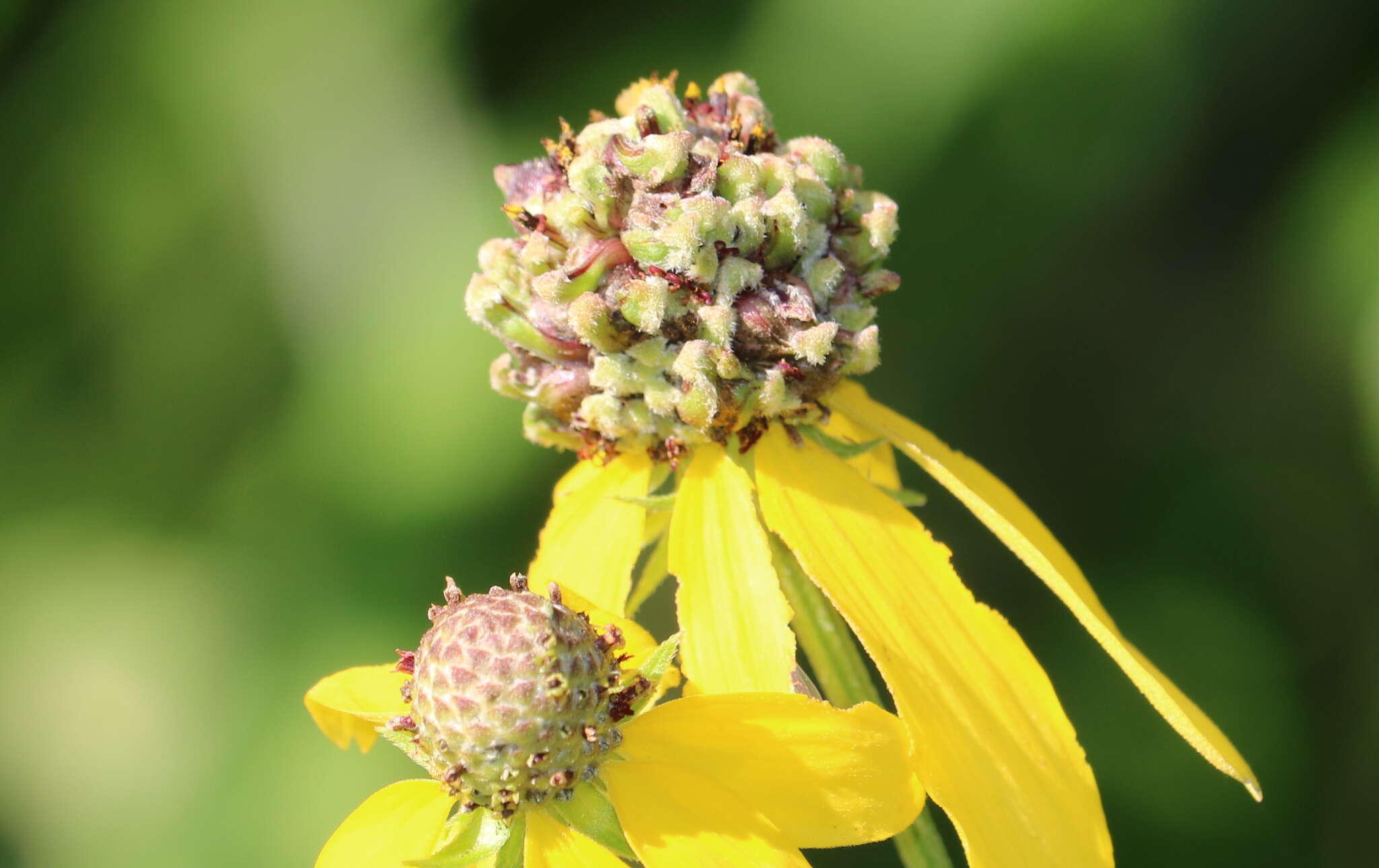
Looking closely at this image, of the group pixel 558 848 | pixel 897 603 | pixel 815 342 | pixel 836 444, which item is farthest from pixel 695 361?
pixel 558 848

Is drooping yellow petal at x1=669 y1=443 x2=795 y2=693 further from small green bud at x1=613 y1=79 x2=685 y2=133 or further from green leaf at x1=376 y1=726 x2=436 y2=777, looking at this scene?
small green bud at x1=613 y1=79 x2=685 y2=133

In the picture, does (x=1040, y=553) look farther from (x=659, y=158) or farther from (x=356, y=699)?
(x=356, y=699)

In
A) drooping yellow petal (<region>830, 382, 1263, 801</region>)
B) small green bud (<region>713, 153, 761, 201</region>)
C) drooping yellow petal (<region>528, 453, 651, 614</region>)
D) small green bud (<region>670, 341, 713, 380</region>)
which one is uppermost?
small green bud (<region>713, 153, 761, 201</region>)

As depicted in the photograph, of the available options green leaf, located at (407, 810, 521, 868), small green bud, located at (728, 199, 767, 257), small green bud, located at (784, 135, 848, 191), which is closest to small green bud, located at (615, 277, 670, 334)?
small green bud, located at (728, 199, 767, 257)

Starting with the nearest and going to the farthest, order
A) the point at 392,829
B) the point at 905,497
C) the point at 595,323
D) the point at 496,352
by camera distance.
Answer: the point at 392,829
the point at 595,323
the point at 905,497
the point at 496,352

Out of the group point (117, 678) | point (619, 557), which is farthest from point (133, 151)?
point (619, 557)

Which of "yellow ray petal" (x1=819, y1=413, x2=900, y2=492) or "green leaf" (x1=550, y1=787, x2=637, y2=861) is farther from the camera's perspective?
"yellow ray petal" (x1=819, y1=413, x2=900, y2=492)

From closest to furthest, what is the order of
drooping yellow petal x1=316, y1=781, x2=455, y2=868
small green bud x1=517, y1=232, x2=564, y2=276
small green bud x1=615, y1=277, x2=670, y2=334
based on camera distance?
drooping yellow petal x1=316, y1=781, x2=455, y2=868 < small green bud x1=615, y1=277, x2=670, y2=334 < small green bud x1=517, y1=232, x2=564, y2=276

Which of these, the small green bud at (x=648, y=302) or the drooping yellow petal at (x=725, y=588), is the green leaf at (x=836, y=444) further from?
the small green bud at (x=648, y=302)
